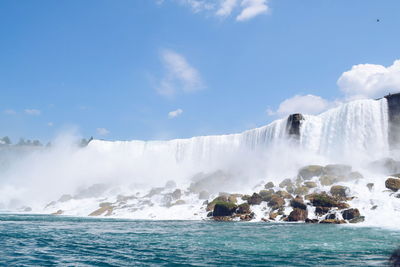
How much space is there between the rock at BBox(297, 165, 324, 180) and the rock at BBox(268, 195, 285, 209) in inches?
320

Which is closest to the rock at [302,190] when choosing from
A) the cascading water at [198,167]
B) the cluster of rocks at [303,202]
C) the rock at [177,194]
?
the cluster of rocks at [303,202]

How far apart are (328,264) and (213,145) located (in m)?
51.3

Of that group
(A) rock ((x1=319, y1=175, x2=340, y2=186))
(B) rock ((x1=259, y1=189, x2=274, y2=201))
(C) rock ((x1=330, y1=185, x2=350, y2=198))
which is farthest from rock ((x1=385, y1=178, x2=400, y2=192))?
(B) rock ((x1=259, y1=189, x2=274, y2=201))

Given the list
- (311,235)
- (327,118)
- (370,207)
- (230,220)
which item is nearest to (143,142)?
(327,118)

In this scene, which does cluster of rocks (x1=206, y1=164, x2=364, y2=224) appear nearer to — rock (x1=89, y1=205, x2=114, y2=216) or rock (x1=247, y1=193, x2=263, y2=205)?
rock (x1=247, y1=193, x2=263, y2=205)

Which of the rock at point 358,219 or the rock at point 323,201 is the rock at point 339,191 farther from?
the rock at point 358,219

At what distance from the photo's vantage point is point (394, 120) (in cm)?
4225

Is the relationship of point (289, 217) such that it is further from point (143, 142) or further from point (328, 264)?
point (143, 142)

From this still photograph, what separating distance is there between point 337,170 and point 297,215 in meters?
13.1

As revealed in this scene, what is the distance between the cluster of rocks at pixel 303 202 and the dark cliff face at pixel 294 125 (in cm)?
888

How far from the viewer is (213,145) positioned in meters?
62.5

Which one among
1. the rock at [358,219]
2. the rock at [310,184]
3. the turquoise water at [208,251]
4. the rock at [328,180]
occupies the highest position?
the rock at [328,180]

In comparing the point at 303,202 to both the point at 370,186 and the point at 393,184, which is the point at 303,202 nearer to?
the point at 370,186

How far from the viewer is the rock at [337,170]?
1569 inches
